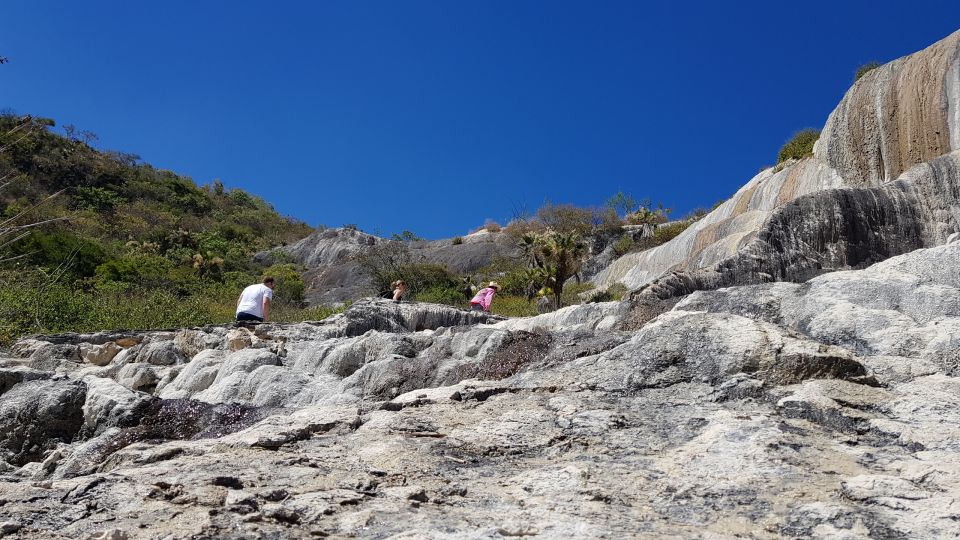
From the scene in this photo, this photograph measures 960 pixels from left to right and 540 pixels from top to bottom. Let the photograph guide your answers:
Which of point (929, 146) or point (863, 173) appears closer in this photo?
point (929, 146)

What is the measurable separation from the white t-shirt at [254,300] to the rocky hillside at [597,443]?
6.72 metres

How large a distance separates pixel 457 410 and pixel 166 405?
4.43 m

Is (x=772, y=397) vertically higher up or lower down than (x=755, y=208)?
lower down

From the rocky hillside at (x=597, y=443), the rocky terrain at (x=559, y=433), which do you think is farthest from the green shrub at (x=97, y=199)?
the rocky hillside at (x=597, y=443)

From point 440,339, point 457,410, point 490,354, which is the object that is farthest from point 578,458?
point 440,339

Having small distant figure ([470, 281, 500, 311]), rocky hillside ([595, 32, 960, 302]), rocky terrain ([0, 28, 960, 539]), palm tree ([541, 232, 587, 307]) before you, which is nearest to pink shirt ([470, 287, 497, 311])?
small distant figure ([470, 281, 500, 311])

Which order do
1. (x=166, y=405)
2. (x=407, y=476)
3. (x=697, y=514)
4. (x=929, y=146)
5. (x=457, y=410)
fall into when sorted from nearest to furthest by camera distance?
1. (x=697, y=514)
2. (x=407, y=476)
3. (x=457, y=410)
4. (x=166, y=405)
5. (x=929, y=146)

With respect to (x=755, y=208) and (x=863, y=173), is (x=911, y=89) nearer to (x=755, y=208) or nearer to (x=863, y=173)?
(x=863, y=173)

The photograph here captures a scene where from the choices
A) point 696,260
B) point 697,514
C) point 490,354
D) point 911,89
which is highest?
point 911,89

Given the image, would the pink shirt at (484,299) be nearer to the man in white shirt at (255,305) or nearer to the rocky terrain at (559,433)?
the man in white shirt at (255,305)

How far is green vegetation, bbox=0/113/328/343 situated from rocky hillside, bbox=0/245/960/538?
6.27 feet

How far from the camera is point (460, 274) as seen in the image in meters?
46.4

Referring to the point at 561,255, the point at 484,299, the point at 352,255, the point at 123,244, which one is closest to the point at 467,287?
the point at 561,255

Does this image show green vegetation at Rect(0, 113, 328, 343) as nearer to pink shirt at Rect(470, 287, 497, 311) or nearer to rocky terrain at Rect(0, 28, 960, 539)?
rocky terrain at Rect(0, 28, 960, 539)
